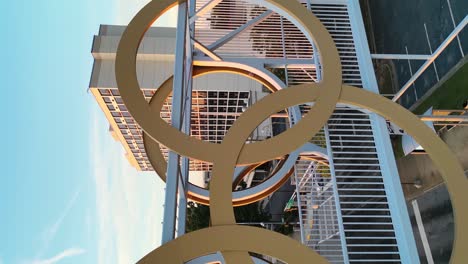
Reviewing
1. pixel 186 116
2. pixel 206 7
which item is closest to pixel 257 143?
pixel 186 116

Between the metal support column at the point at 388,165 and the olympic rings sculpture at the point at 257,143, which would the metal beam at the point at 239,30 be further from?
the olympic rings sculpture at the point at 257,143

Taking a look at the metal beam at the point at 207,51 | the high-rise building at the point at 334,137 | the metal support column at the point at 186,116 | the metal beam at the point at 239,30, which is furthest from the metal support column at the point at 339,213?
the metal beam at the point at 239,30

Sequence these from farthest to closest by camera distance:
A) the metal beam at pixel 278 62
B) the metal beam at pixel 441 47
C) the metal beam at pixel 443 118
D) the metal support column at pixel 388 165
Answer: the metal beam at pixel 278 62
the metal beam at pixel 443 118
the metal beam at pixel 441 47
the metal support column at pixel 388 165

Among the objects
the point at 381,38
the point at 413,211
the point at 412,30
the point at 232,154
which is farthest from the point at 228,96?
the point at 232,154

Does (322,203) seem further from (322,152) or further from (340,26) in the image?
(340,26)

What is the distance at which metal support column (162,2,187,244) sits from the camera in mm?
5609

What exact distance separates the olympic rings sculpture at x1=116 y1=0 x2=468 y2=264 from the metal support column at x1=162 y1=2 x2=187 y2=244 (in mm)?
264

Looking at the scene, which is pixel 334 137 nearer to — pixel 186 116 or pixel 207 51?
pixel 186 116

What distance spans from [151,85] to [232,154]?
22.7m

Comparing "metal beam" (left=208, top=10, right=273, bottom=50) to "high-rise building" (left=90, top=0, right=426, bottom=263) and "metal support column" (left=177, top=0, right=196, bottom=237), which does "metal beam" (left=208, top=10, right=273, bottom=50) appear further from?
"metal support column" (left=177, top=0, right=196, bottom=237)

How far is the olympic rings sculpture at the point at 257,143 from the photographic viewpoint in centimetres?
541

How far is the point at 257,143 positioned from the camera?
6281 mm

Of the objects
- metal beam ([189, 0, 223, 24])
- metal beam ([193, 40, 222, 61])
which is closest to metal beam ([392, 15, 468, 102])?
metal beam ([193, 40, 222, 61])

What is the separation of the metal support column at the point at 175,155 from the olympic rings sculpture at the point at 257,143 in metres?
0.26
